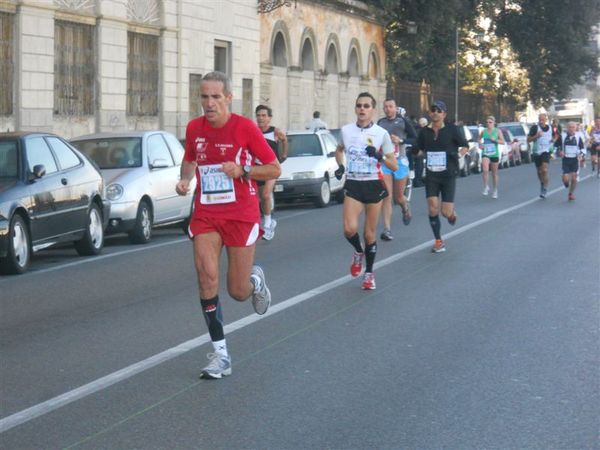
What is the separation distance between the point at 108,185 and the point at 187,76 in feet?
59.4

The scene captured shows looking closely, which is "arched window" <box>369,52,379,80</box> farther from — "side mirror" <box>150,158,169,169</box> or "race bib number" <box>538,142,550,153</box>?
"side mirror" <box>150,158,169,169</box>

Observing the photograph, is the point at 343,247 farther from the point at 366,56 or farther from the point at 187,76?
the point at 366,56

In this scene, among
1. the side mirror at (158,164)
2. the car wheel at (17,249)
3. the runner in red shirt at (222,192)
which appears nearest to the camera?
the runner in red shirt at (222,192)

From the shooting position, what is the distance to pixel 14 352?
Result: 9.05 meters

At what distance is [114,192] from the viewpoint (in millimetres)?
17828

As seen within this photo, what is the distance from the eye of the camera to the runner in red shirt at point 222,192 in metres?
7.97

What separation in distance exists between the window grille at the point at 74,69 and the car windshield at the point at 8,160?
13806mm

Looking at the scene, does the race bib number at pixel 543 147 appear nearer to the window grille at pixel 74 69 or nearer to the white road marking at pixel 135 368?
the window grille at pixel 74 69

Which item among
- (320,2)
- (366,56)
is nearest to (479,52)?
(366,56)

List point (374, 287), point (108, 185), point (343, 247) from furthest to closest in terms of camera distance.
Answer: point (108, 185) < point (343, 247) < point (374, 287)

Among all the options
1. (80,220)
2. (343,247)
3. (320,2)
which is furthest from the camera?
(320,2)

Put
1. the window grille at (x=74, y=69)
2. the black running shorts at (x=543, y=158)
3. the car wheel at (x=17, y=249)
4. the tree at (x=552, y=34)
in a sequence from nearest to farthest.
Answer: the car wheel at (x=17, y=249) → the black running shorts at (x=543, y=158) → the window grille at (x=74, y=69) → the tree at (x=552, y=34)

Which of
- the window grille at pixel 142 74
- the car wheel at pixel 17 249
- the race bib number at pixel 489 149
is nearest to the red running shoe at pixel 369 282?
the car wheel at pixel 17 249

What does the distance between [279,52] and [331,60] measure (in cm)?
575
